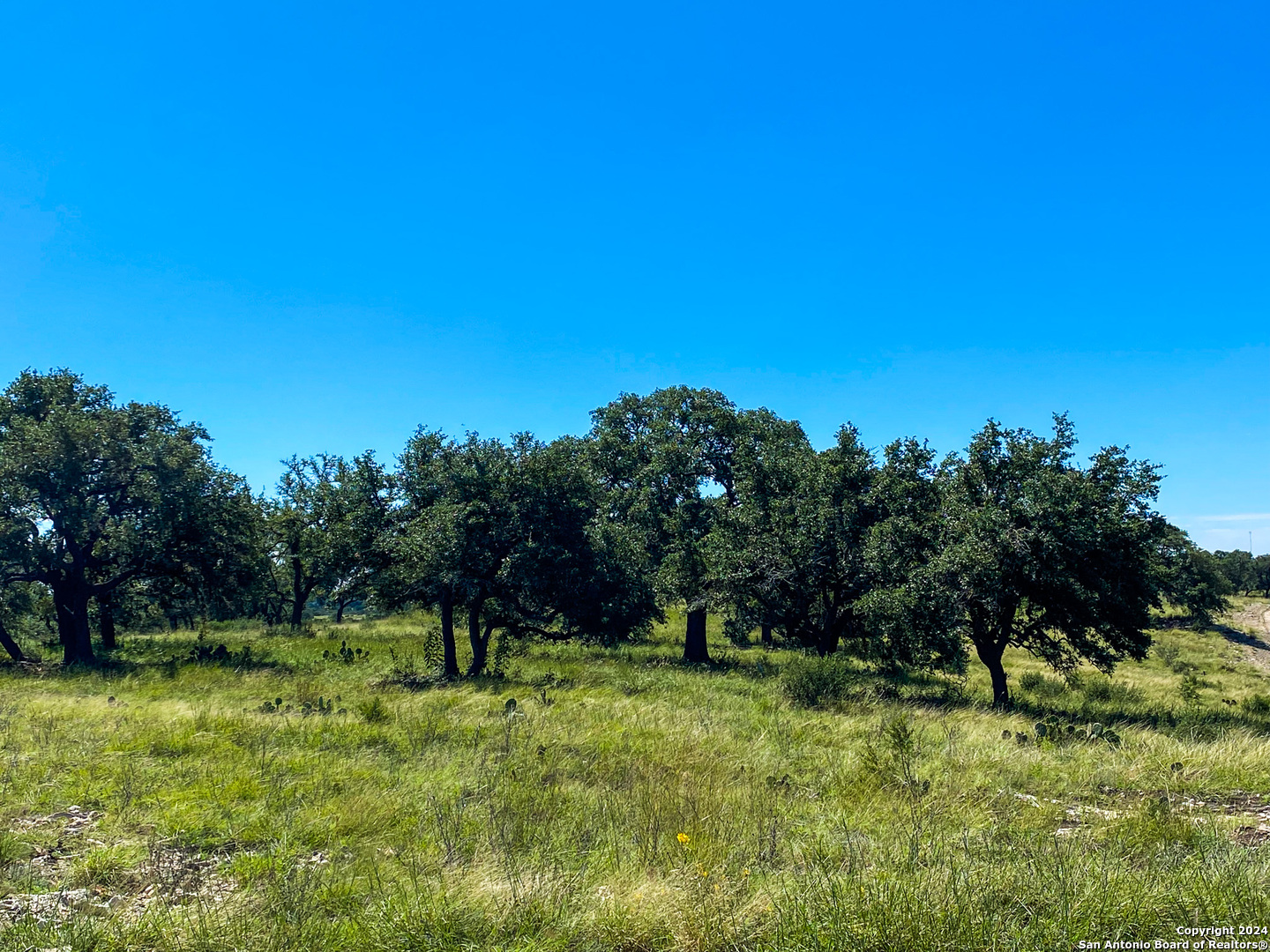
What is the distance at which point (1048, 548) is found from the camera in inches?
640

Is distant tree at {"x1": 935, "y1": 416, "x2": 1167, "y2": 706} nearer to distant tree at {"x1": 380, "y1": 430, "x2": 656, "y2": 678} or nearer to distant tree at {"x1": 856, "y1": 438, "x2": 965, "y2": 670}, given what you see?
distant tree at {"x1": 856, "y1": 438, "x2": 965, "y2": 670}

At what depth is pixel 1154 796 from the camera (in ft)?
26.6

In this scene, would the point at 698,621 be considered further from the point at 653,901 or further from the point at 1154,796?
the point at 653,901

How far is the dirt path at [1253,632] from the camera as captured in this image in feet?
155

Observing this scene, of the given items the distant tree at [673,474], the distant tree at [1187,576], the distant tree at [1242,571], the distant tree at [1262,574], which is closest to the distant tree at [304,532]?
the distant tree at [673,474]

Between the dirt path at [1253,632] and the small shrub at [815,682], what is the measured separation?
4325 centimetres

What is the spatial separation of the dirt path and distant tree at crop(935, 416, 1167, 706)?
37.0m

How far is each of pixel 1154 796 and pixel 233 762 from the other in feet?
40.2

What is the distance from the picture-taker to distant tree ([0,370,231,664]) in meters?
21.9

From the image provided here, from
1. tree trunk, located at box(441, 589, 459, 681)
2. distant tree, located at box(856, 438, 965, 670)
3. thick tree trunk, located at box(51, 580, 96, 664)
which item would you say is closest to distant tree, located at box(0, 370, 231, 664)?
thick tree trunk, located at box(51, 580, 96, 664)

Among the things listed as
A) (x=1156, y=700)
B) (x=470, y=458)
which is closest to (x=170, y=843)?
(x=470, y=458)

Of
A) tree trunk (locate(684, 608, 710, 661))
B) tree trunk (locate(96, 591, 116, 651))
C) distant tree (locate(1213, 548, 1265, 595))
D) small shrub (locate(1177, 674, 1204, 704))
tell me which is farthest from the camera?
distant tree (locate(1213, 548, 1265, 595))

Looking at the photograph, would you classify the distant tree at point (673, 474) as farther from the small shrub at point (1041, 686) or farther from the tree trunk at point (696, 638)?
the small shrub at point (1041, 686)

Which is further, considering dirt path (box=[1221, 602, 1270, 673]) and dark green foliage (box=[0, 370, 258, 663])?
dirt path (box=[1221, 602, 1270, 673])
